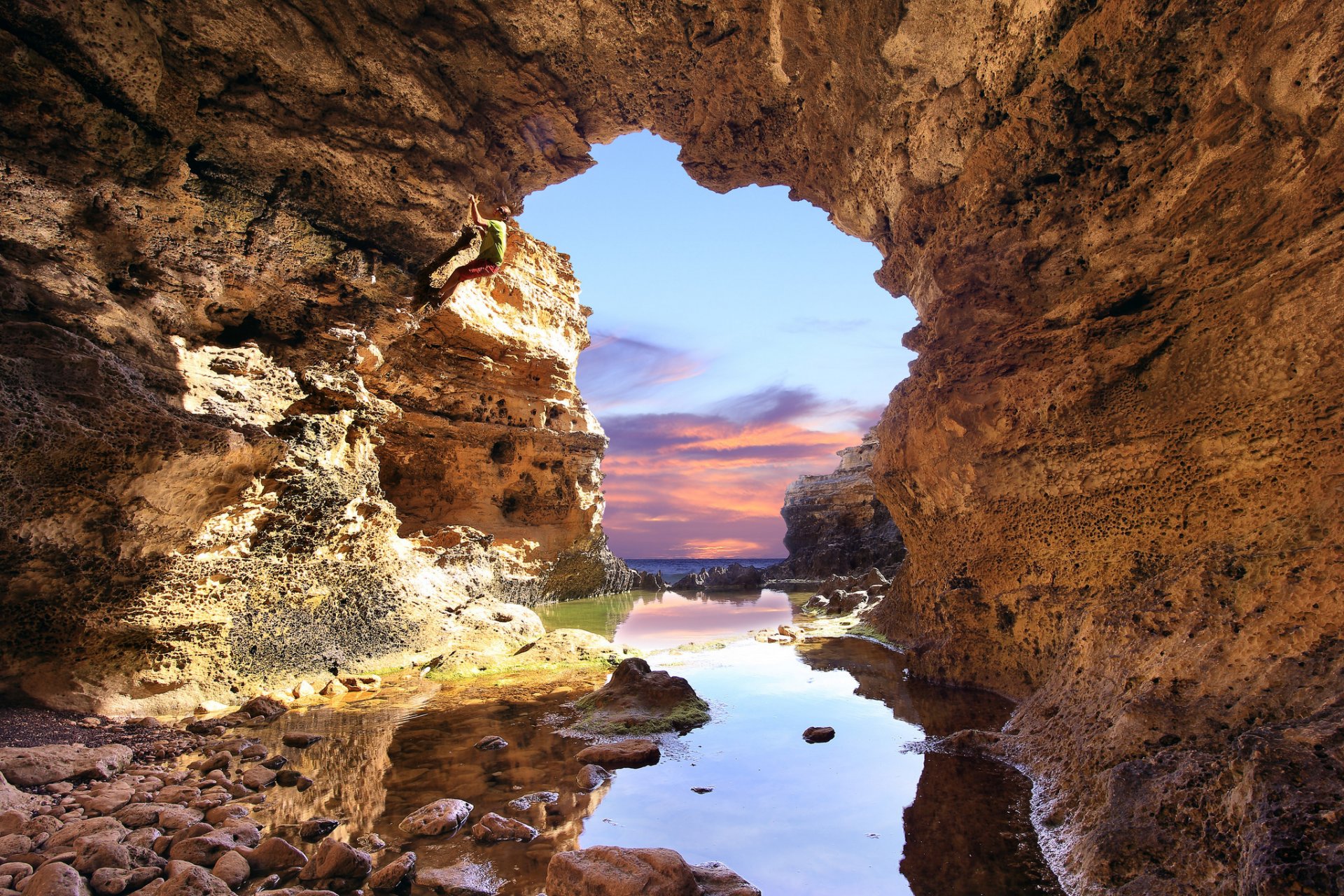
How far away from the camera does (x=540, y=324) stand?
19359 millimetres

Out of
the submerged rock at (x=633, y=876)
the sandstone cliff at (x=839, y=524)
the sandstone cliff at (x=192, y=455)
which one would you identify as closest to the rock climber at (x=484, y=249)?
the sandstone cliff at (x=192, y=455)

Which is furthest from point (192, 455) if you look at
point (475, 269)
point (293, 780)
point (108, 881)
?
point (475, 269)

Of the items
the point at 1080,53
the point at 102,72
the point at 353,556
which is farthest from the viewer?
the point at 353,556

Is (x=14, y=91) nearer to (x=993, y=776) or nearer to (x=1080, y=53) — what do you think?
(x=1080, y=53)

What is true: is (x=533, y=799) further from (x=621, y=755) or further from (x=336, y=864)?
(x=336, y=864)

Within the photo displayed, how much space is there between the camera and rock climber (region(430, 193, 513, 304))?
7945 mm

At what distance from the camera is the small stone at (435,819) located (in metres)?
3.17

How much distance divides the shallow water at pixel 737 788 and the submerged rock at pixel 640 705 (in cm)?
25

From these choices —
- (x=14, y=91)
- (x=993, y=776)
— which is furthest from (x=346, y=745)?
(x=14, y=91)

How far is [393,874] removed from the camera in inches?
105

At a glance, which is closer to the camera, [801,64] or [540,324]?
[801,64]

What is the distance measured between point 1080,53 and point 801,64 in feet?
8.93

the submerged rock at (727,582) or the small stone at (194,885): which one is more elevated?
the submerged rock at (727,582)

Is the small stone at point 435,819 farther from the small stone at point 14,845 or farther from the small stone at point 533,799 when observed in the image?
the small stone at point 14,845
